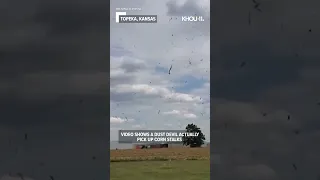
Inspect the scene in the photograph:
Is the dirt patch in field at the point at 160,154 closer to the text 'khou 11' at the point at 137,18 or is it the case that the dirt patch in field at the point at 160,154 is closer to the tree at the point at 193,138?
the tree at the point at 193,138

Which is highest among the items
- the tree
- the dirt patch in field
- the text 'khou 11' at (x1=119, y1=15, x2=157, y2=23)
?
the text 'khou 11' at (x1=119, y1=15, x2=157, y2=23)

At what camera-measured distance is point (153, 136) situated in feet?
9.49

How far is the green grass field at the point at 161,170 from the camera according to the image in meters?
2.88

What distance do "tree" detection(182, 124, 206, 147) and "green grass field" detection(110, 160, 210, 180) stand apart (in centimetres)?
12

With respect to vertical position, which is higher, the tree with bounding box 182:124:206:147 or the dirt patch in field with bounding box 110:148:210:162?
the tree with bounding box 182:124:206:147

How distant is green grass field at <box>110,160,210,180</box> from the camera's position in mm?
2877

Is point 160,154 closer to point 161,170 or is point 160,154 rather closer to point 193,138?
point 161,170

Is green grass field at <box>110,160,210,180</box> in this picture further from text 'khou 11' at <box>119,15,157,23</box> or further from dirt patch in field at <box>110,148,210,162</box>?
text 'khou 11' at <box>119,15,157,23</box>

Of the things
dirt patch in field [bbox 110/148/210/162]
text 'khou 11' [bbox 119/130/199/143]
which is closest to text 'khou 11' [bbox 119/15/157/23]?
text 'khou 11' [bbox 119/130/199/143]

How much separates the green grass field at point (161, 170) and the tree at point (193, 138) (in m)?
0.12
